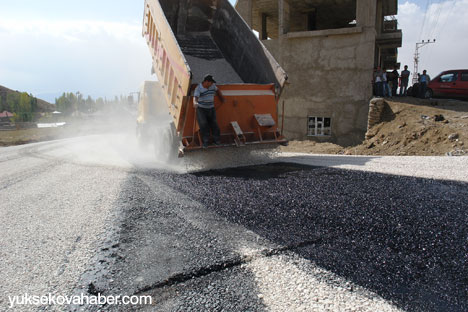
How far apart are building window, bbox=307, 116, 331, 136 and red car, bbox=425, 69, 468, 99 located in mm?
4148

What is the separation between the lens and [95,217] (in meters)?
3.91

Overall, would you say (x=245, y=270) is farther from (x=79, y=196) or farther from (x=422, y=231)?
(x=79, y=196)

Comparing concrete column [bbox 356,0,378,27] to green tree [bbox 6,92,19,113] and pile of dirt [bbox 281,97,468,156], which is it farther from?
green tree [bbox 6,92,19,113]

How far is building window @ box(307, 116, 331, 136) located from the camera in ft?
41.7

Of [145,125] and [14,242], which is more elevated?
[145,125]

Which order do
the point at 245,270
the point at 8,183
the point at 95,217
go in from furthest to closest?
the point at 8,183
the point at 95,217
the point at 245,270

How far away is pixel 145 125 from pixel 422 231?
26.0 ft

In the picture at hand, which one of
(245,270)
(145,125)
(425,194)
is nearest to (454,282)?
(245,270)

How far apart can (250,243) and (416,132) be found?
8296 mm

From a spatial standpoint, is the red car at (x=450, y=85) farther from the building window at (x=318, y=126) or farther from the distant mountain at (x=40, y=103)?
the distant mountain at (x=40, y=103)

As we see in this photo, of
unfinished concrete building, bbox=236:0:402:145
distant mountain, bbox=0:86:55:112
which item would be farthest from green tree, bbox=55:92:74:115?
unfinished concrete building, bbox=236:0:402:145
